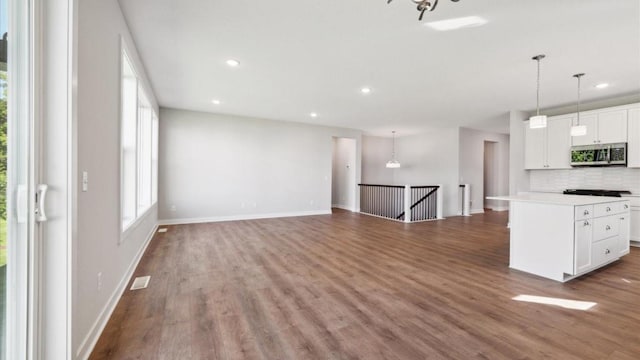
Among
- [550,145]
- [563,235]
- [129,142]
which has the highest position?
[550,145]

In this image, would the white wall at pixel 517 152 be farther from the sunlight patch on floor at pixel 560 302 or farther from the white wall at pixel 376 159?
the white wall at pixel 376 159

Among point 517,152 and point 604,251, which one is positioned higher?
point 517,152

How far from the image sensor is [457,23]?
2570 mm

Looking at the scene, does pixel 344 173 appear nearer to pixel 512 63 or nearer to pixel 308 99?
pixel 308 99

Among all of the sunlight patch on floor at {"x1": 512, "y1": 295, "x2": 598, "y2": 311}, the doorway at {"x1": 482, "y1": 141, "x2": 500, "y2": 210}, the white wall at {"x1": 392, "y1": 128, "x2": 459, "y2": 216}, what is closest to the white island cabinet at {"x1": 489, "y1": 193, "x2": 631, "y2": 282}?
the sunlight patch on floor at {"x1": 512, "y1": 295, "x2": 598, "y2": 311}

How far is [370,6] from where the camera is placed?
235 centimetres

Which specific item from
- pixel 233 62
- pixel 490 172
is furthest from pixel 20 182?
pixel 490 172

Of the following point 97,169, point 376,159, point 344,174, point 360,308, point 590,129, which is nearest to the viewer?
point 97,169

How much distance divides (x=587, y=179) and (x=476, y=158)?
3.35m

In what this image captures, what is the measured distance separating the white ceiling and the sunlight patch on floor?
2.67 meters

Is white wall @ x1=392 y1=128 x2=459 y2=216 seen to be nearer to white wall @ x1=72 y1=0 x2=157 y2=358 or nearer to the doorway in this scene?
the doorway

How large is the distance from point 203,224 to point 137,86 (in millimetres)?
3550

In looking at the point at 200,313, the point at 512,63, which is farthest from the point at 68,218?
the point at 512,63

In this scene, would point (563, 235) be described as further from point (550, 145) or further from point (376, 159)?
point (376, 159)
